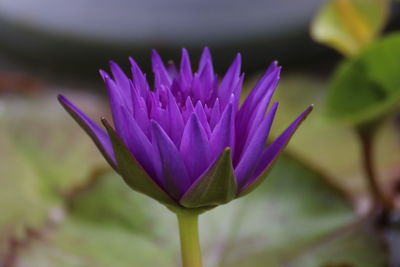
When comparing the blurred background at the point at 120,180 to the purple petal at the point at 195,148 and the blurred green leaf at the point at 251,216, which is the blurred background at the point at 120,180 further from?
the purple petal at the point at 195,148

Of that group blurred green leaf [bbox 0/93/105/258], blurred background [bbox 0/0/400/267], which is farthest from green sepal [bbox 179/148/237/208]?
blurred green leaf [bbox 0/93/105/258]

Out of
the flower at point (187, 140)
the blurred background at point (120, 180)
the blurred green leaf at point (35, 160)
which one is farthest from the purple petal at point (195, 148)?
the blurred green leaf at point (35, 160)

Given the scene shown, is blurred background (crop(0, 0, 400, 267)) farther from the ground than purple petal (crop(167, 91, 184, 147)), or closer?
closer

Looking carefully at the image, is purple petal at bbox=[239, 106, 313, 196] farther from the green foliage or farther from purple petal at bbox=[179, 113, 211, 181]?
the green foliage

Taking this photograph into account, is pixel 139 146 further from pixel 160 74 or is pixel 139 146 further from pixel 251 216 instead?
pixel 251 216

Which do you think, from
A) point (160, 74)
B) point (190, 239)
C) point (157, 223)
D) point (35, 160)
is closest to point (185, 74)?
point (160, 74)

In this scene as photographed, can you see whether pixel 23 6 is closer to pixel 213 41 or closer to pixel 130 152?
pixel 213 41

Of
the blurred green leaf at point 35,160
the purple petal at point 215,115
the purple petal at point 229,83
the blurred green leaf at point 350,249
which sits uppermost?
the purple petal at point 229,83

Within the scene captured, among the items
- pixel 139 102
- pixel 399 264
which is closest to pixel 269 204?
pixel 399 264
